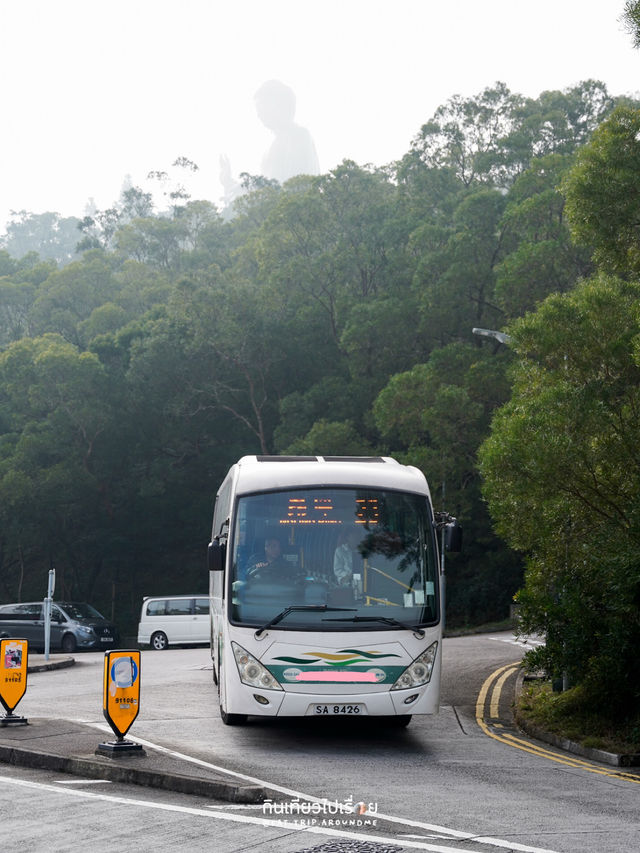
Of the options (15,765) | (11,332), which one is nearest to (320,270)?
(11,332)

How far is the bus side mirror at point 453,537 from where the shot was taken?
13.0m

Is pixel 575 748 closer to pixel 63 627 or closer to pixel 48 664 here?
pixel 48 664

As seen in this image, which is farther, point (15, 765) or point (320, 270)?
point (320, 270)

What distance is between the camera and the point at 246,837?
742 cm

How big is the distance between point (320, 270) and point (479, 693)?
34760 mm

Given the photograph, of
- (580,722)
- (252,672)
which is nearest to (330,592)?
(252,672)

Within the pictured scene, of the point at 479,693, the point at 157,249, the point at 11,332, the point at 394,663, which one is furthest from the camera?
the point at 157,249

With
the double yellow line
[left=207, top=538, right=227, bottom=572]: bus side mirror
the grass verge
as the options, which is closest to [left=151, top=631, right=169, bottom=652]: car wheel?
the double yellow line

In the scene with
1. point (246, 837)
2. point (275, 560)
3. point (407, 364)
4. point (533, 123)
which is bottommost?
point (246, 837)

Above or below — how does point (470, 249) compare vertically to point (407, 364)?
above

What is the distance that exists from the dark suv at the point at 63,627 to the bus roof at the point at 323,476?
24.8 metres

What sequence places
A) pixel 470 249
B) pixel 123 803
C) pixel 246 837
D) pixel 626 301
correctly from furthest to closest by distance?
pixel 470 249, pixel 626 301, pixel 123 803, pixel 246 837

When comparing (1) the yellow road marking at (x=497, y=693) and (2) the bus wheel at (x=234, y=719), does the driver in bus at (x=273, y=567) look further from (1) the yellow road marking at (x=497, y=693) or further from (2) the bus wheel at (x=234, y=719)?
(1) the yellow road marking at (x=497, y=693)

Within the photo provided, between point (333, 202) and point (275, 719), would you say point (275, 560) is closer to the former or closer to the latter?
point (275, 719)
